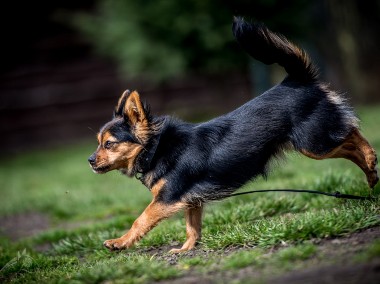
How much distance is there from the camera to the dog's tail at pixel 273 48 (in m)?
4.96

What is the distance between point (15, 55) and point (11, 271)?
14.8 meters

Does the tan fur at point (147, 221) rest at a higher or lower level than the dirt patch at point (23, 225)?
higher

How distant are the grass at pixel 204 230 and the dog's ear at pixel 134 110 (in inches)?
45.7

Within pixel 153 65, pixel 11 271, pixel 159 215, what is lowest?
pixel 11 271

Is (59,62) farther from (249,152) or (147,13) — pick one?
(249,152)

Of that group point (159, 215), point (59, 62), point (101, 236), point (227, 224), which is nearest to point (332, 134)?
point (227, 224)

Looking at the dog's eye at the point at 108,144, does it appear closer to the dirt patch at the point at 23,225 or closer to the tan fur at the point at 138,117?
the tan fur at the point at 138,117

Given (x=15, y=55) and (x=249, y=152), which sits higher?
(x=15, y=55)

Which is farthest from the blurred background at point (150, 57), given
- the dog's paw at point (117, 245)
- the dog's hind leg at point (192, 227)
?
the dog's paw at point (117, 245)

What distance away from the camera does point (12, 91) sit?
61.0 ft

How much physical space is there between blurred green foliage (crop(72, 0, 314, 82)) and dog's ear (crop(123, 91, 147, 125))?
7.87 meters

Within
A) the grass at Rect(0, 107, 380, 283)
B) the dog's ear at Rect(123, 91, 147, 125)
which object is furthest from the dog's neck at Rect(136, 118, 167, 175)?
the grass at Rect(0, 107, 380, 283)

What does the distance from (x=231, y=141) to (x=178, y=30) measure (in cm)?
915

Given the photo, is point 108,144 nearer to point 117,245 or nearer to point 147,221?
point 147,221
